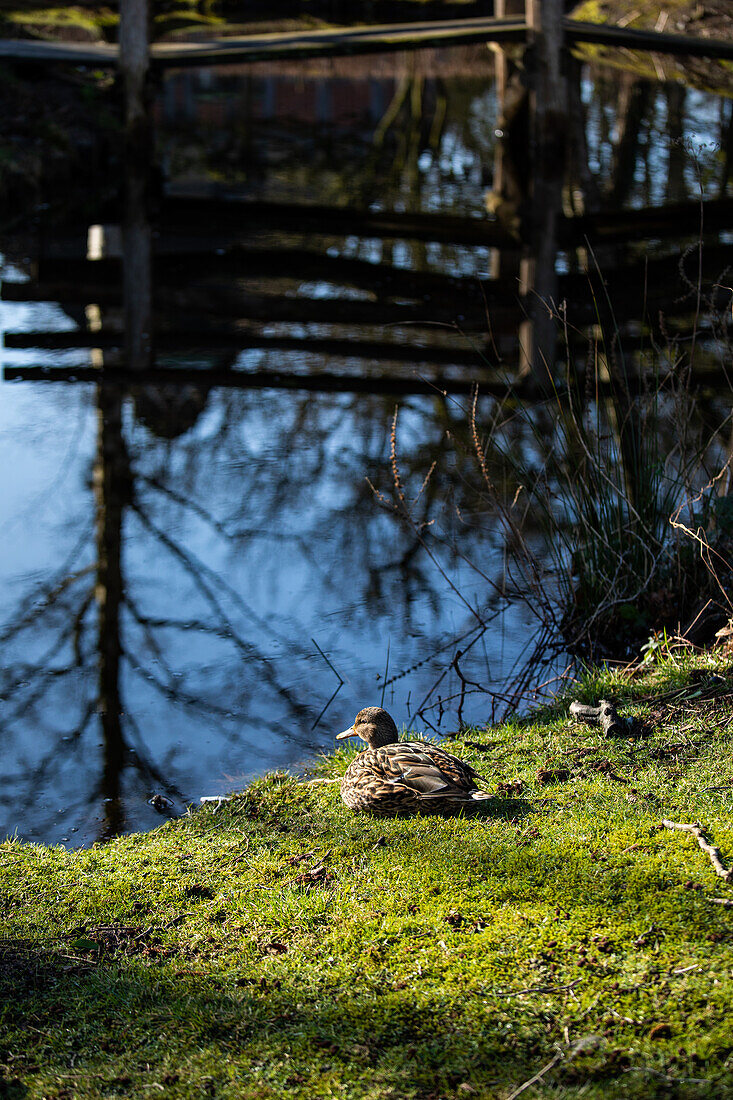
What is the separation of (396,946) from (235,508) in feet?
14.3

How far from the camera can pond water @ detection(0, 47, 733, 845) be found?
5.03 m

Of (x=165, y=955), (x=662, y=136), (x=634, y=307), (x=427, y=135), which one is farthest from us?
(x=427, y=135)

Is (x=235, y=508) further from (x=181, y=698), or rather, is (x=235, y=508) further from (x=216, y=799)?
(x=216, y=799)

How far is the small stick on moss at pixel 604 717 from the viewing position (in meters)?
4.41

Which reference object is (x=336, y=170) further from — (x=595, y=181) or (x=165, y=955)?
(x=165, y=955)

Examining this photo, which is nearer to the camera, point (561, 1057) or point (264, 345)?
point (561, 1057)

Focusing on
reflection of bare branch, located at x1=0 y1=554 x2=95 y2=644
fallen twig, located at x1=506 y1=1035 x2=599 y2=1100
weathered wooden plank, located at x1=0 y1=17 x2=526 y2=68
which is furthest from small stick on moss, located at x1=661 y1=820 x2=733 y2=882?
weathered wooden plank, located at x1=0 y1=17 x2=526 y2=68

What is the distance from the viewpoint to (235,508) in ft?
23.4

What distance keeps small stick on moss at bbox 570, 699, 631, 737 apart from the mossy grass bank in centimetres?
9

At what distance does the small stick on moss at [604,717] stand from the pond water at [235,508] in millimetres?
621

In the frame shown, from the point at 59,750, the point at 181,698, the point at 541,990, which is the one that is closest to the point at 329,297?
the point at 181,698

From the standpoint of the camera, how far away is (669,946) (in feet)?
9.58

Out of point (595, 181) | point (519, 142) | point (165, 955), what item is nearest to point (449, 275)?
point (595, 181)

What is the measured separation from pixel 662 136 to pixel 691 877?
18236 mm
